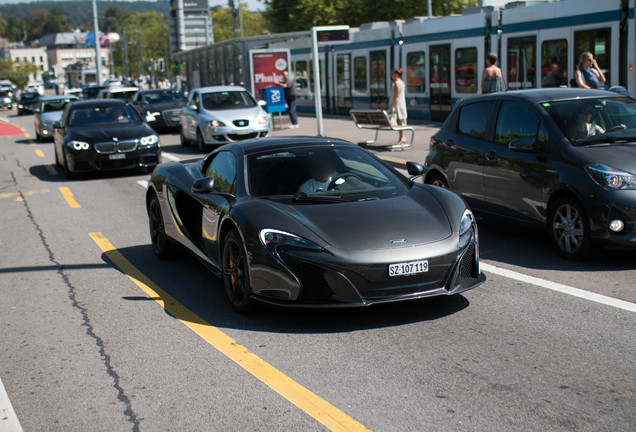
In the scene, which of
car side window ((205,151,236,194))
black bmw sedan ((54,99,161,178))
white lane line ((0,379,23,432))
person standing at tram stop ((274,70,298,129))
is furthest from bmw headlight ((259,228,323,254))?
person standing at tram stop ((274,70,298,129))

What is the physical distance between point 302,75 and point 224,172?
106 feet

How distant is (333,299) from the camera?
18.1 feet

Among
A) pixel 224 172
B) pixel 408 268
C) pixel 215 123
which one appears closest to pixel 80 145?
pixel 215 123

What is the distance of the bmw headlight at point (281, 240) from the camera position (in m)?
5.56

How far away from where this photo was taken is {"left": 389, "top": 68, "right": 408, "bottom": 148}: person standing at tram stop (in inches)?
727

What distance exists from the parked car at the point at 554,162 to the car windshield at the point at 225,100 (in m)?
12.4

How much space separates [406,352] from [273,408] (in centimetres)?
116

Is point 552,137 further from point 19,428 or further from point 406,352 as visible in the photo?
point 19,428

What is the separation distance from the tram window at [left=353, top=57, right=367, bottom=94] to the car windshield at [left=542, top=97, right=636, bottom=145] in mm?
23922

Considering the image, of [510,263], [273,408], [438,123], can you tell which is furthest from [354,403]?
[438,123]

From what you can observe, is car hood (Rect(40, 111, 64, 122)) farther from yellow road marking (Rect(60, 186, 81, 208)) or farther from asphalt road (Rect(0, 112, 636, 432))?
asphalt road (Rect(0, 112, 636, 432))

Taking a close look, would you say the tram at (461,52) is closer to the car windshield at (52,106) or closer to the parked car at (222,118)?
the parked car at (222,118)

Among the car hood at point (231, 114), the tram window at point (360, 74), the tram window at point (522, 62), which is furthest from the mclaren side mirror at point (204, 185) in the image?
the tram window at point (360, 74)

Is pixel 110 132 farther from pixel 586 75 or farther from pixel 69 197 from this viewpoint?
pixel 586 75
